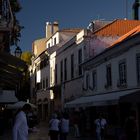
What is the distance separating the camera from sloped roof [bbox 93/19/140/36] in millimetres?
38062

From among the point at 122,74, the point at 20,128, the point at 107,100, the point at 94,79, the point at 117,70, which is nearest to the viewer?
the point at 20,128

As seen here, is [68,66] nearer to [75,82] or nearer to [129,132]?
[75,82]

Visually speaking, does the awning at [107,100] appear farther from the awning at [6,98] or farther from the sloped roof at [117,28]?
the sloped roof at [117,28]

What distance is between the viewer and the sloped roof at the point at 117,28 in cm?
3806

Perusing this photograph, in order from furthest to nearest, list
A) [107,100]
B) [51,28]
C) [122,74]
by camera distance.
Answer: [51,28], [122,74], [107,100]

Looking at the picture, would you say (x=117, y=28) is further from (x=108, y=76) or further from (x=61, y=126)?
(x=61, y=126)

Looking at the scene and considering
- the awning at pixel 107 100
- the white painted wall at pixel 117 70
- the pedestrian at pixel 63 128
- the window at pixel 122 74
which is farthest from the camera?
the window at pixel 122 74

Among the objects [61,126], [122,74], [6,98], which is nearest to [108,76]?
[122,74]

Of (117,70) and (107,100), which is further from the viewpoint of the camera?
(117,70)

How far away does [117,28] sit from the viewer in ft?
128

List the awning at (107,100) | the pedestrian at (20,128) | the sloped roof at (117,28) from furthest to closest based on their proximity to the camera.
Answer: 1. the sloped roof at (117,28)
2. the awning at (107,100)
3. the pedestrian at (20,128)

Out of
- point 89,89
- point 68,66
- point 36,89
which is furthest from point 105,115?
point 36,89

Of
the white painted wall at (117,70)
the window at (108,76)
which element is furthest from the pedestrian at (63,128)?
the window at (108,76)

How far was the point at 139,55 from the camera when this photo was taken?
24.3m
